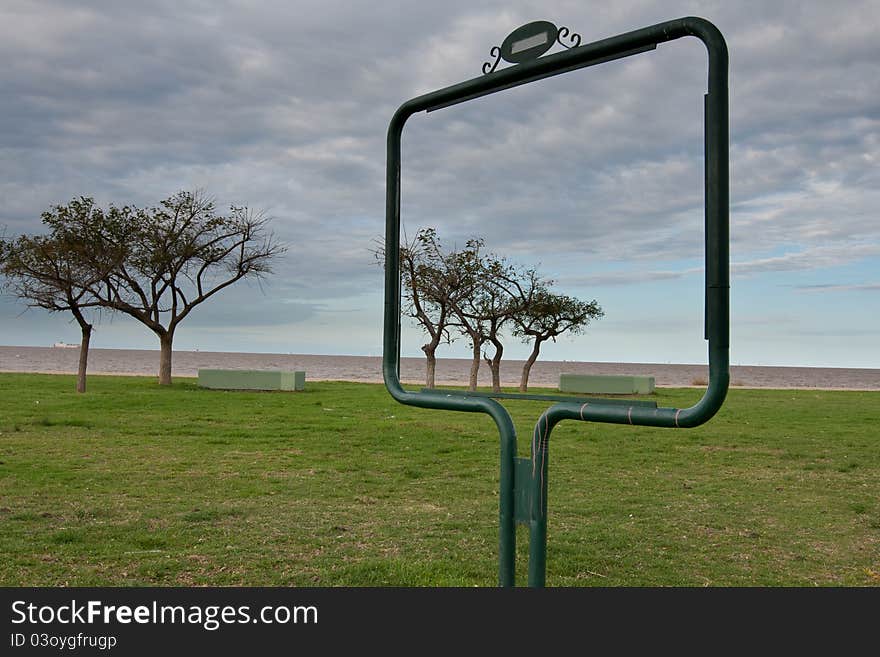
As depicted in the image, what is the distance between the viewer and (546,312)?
4875 mm

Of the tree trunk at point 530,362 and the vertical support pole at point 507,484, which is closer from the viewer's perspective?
the vertical support pole at point 507,484

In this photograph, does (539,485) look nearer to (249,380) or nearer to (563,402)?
(563,402)

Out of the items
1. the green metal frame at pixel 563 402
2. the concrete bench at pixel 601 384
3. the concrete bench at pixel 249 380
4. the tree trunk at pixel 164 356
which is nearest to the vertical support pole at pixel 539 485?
the green metal frame at pixel 563 402

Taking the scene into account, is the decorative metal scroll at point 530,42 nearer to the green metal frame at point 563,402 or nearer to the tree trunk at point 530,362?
the green metal frame at point 563,402

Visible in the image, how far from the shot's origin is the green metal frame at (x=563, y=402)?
2781 mm

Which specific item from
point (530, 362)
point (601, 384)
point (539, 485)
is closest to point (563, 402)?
point (539, 485)

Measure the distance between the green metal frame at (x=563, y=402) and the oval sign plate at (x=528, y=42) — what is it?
0.17 feet

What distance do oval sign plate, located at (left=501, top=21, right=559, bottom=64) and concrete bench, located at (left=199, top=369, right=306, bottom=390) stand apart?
22348 mm

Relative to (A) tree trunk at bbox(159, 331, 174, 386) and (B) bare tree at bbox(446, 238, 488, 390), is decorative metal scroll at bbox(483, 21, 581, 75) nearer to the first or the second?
(B) bare tree at bbox(446, 238, 488, 390)

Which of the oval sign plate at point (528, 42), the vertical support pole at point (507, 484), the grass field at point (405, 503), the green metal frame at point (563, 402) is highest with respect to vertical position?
the oval sign plate at point (528, 42)

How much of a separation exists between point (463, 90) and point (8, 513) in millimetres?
5641

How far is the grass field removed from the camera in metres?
5.24

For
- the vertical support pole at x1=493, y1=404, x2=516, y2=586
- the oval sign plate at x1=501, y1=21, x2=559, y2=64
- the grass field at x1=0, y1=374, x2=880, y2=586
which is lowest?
the grass field at x1=0, y1=374, x2=880, y2=586

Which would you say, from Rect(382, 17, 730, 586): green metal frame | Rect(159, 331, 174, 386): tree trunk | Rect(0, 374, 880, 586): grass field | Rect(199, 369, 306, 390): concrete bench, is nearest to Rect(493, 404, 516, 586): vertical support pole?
Rect(382, 17, 730, 586): green metal frame
